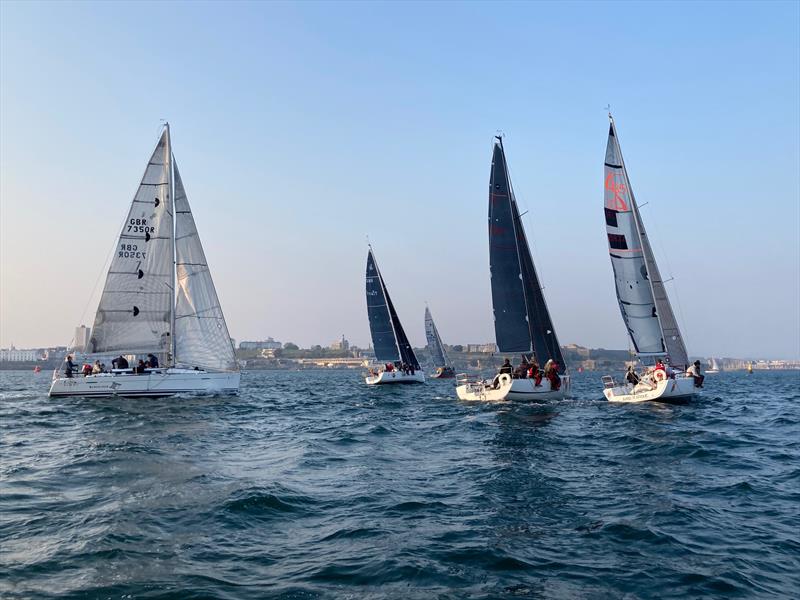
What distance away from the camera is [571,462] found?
1391 centimetres

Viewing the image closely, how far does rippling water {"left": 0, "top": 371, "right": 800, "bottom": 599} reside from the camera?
6613 mm

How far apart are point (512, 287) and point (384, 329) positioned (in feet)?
89.4

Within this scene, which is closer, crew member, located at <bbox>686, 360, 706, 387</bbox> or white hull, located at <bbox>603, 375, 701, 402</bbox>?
white hull, located at <bbox>603, 375, 701, 402</bbox>

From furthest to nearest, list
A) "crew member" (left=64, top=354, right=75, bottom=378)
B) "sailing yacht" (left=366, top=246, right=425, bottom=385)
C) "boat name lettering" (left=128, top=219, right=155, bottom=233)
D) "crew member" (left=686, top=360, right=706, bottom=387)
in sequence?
"sailing yacht" (left=366, top=246, right=425, bottom=385)
"boat name lettering" (left=128, top=219, right=155, bottom=233)
"crew member" (left=64, top=354, right=75, bottom=378)
"crew member" (left=686, top=360, right=706, bottom=387)

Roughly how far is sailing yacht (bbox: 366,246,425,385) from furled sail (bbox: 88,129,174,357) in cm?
2769

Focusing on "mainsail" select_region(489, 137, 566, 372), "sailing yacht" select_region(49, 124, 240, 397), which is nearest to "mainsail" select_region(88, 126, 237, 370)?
"sailing yacht" select_region(49, 124, 240, 397)

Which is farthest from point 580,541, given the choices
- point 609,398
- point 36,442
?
point 609,398

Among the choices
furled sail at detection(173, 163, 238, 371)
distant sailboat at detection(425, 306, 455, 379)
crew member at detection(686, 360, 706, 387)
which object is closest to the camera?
crew member at detection(686, 360, 706, 387)

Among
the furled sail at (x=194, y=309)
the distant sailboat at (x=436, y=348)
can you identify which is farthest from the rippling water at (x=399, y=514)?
the distant sailboat at (x=436, y=348)

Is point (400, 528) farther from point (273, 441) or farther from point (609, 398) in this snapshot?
point (609, 398)

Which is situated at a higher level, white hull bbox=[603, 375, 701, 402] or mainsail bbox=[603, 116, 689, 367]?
mainsail bbox=[603, 116, 689, 367]

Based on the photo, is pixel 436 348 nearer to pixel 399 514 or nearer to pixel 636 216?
pixel 636 216

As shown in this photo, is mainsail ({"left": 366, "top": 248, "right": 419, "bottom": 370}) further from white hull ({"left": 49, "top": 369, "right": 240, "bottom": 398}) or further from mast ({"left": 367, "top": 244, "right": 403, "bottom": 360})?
white hull ({"left": 49, "top": 369, "right": 240, "bottom": 398})

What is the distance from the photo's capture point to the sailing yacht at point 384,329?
5999 cm
